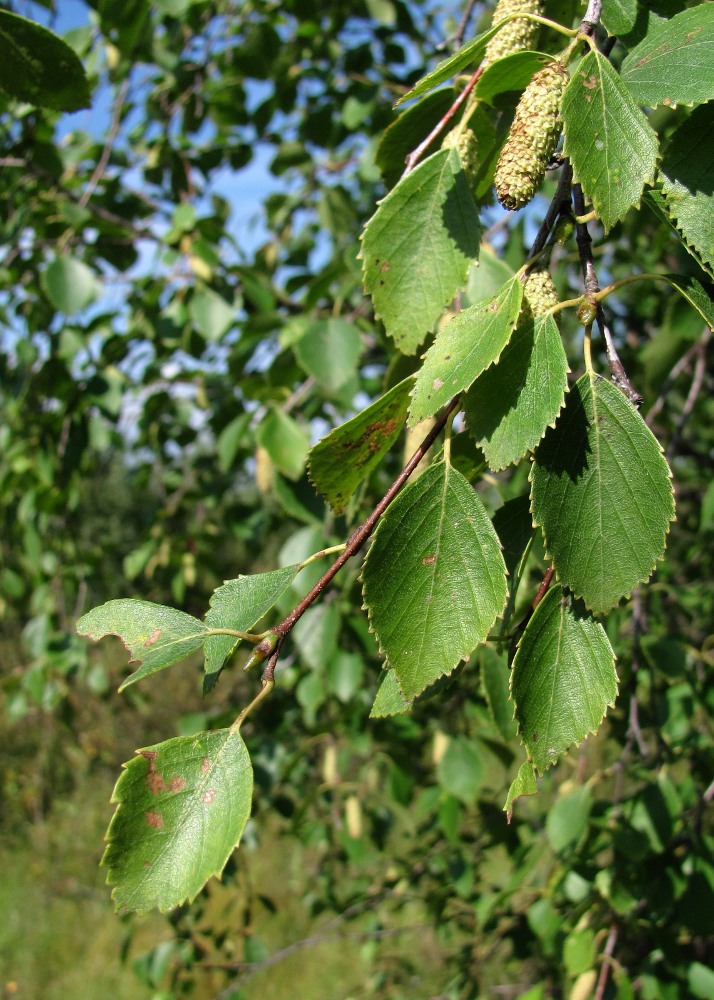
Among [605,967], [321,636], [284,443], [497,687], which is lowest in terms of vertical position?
[605,967]

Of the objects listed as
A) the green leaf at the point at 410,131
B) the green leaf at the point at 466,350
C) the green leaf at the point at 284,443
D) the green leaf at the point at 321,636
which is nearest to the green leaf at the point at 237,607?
the green leaf at the point at 466,350

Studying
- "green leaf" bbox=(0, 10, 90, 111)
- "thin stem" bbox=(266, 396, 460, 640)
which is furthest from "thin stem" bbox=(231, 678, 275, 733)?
"green leaf" bbox=(0, 10, 90, 111)

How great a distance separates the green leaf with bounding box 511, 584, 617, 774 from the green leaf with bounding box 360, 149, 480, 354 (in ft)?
0.72

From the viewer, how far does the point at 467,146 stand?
1.87 feet

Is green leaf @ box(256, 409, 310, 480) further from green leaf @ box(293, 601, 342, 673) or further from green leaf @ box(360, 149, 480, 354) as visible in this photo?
green leaf @ box(360, 149, 480, 354)

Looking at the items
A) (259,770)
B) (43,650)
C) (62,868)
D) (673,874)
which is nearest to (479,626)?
(673,874)

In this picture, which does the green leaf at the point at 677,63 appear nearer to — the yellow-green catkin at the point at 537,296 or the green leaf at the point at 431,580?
the yellow-green catkin at the point at 537,296

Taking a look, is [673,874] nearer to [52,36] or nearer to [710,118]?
[710,118]

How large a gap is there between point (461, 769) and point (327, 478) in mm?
978

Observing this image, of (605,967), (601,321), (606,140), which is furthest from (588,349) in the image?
(605,967)

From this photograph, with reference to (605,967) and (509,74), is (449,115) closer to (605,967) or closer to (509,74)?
(509,74)

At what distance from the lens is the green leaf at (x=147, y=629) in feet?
1.40

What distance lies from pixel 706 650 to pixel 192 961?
122 centimetres

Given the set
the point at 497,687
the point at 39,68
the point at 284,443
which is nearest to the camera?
the point at 39,68
